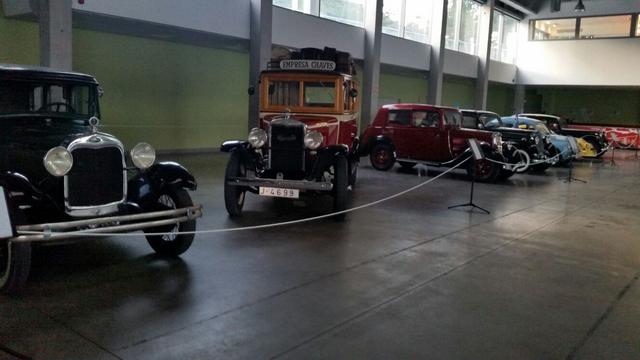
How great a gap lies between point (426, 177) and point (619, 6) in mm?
17287

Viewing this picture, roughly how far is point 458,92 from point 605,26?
6.94 metres

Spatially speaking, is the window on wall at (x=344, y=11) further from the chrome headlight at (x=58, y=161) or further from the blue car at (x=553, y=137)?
the chrome headlight at (x=58, y=161)

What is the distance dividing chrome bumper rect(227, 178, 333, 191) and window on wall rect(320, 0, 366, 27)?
10855 mm

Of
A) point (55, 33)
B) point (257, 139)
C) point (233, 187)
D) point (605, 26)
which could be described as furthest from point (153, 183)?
point (605, 26)

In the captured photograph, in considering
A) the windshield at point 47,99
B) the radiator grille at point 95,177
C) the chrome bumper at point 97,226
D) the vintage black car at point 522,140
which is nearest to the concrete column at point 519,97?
the vintage black car at point 522,140

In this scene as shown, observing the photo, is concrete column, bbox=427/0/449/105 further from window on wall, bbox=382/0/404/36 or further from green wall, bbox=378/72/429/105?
window on wall, bbox=382/0/404/36

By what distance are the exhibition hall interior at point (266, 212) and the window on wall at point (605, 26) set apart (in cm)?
1102

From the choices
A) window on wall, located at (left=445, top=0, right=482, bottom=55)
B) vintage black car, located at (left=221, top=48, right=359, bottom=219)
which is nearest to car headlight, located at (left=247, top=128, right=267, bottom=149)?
vintage black car, located at (left=221, top=48, right=359, bottom=219)

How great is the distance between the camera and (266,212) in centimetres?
700

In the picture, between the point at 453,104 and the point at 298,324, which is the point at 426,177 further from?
the point at 453,104

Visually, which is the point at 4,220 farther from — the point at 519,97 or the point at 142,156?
the point at 519,97

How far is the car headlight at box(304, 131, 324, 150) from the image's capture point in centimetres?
671

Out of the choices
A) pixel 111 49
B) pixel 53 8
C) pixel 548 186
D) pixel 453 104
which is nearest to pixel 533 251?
pixel 548 186

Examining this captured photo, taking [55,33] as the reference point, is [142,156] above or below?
below
